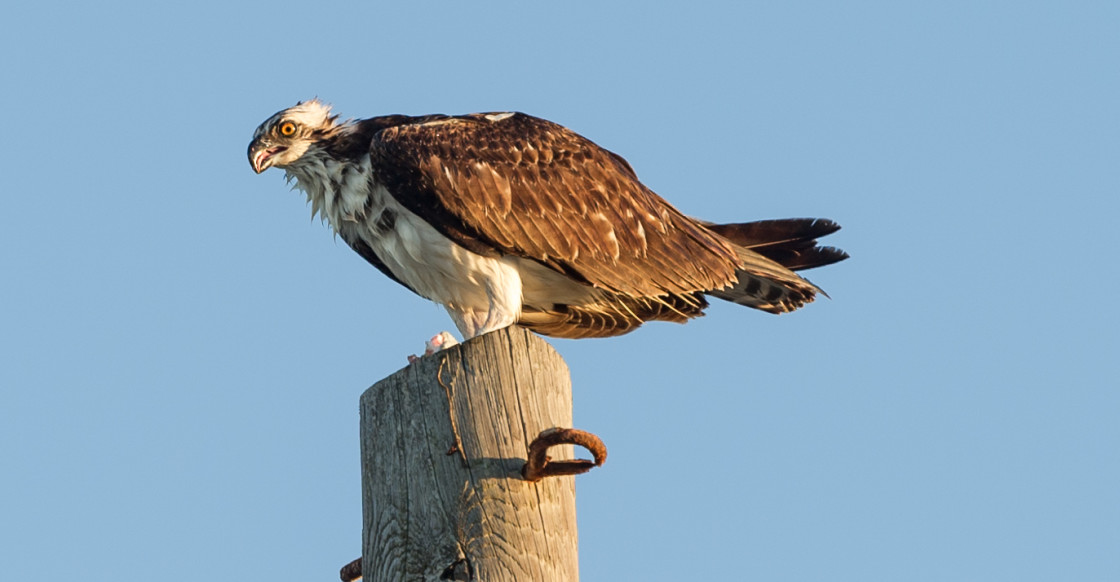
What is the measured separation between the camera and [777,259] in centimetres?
750

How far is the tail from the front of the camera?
23.7 ft

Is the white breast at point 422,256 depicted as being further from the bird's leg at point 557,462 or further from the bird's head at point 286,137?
the bird's leg at point 557,462

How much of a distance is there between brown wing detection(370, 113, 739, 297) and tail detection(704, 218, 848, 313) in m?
0.18

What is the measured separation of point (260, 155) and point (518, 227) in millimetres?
1475

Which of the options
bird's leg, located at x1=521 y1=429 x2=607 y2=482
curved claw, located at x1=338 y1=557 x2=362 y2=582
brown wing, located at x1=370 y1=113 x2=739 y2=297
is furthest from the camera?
brown wing, located at x1=370 y1=113 x2=739 y2=297

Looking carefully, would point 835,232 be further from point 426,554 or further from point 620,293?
point 426,554

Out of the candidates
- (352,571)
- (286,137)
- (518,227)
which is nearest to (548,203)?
(518,227)

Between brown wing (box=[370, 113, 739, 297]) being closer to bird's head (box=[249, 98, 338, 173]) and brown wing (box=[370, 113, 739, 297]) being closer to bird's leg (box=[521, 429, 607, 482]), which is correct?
bird's head (box=[249, 98, 338, 173])

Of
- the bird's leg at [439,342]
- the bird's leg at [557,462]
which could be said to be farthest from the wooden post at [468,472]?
the bird's leg at [439,342]

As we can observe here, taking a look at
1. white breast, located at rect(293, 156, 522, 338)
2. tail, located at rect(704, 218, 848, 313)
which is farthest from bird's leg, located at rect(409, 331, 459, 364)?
tail, located at rect(704, 218, 848, 313)

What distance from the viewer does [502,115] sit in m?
7.05

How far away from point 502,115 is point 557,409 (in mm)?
3330

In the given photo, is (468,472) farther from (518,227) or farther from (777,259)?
(777,259)

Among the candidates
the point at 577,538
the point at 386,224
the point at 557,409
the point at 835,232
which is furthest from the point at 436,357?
the point at 835,232
